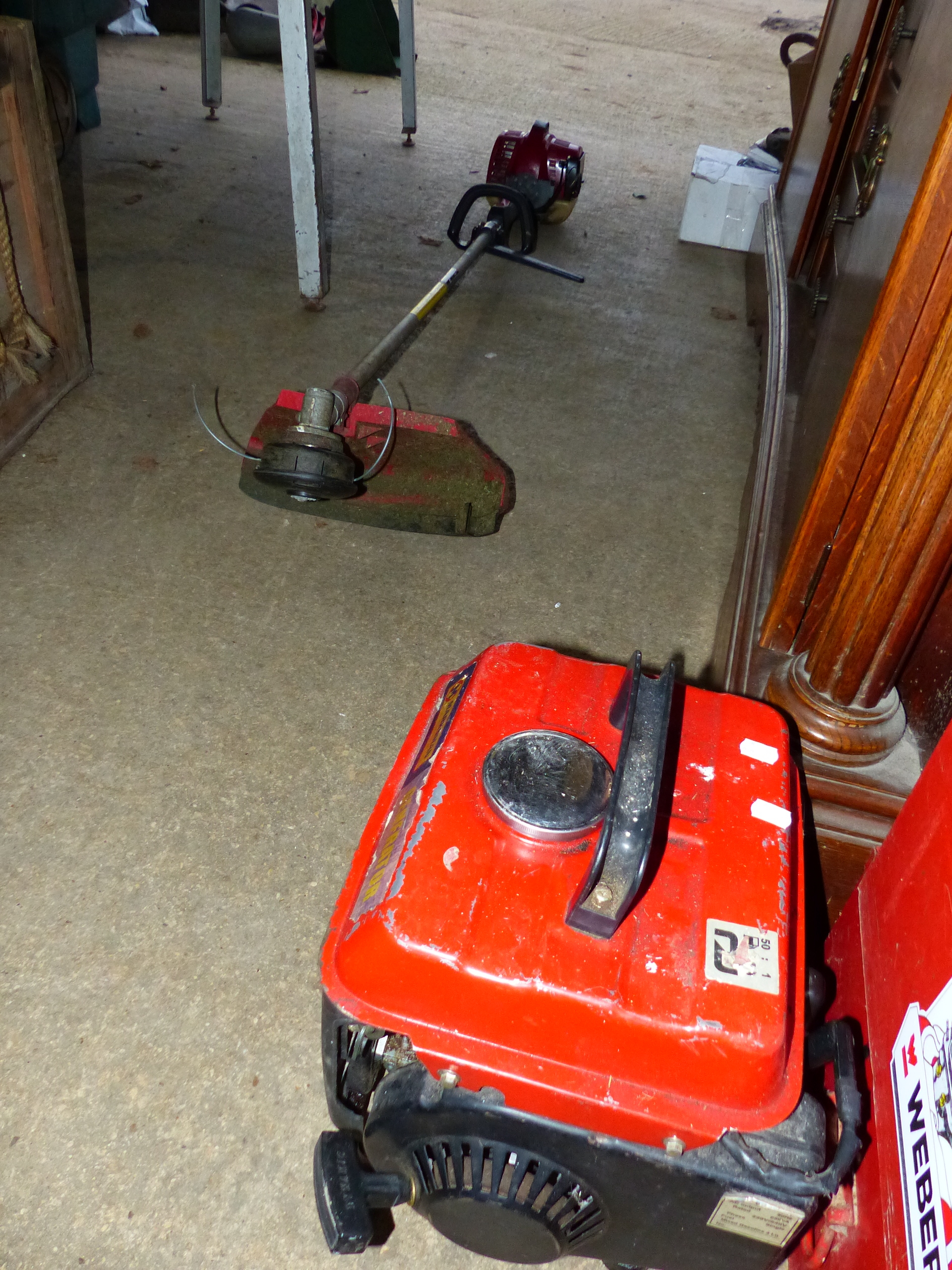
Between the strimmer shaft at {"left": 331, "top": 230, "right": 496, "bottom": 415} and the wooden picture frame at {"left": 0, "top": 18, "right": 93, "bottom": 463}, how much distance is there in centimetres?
65

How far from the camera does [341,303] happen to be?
106 inches

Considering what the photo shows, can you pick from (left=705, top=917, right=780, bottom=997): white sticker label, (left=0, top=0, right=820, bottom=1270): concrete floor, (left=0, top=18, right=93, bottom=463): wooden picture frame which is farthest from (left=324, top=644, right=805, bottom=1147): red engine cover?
(left=0, top=18, right=93, bottom=463): wooden picture frame

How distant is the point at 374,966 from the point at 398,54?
16.4 feet

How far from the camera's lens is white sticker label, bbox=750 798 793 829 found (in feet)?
2.59

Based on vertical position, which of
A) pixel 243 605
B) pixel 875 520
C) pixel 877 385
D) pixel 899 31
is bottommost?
pixel 243 605

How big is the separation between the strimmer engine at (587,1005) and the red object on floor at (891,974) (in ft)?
0.17

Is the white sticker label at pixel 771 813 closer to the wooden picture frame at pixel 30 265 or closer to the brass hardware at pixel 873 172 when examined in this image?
the brass hardware at pixel 873 172

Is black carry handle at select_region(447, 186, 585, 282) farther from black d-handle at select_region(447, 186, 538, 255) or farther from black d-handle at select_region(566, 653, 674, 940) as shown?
black d-handle at select_region(566, 653, 674, 940)

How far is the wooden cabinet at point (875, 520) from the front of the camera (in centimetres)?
92

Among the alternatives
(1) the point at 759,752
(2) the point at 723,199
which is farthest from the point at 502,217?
(1) the point at 759,752

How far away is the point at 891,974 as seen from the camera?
80cm

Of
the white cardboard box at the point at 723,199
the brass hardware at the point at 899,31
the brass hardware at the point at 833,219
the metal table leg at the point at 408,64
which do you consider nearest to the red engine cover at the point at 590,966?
the brass hardware at the point at 833,219

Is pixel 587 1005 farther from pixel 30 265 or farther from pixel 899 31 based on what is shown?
pixel 30 265

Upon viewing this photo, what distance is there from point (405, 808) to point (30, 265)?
1.74m
